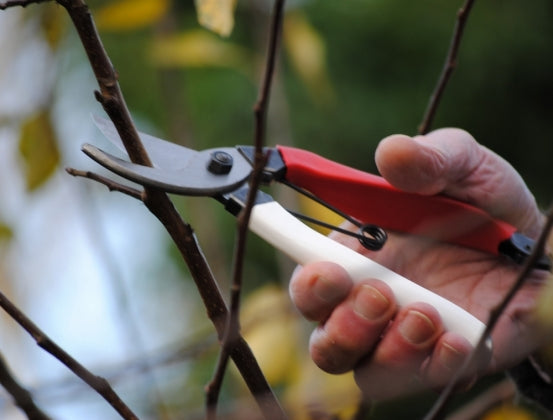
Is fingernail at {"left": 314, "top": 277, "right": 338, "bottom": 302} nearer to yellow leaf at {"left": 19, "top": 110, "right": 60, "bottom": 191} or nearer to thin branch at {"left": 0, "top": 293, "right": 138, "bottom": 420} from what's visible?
thin branch at {"left": 0, "top": 293, "right": 138, "bottom": 420}

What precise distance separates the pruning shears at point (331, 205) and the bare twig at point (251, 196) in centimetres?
13

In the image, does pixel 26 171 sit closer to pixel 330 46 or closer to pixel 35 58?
pixel 35 58

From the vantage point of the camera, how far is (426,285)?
105 cm

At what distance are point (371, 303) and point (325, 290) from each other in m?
0.05

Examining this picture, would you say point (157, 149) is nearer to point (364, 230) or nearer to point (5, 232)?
point (364, 230)

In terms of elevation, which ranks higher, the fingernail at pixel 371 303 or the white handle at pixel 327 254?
the white handle at pixel 327 254

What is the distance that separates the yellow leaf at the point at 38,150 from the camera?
1189 mm

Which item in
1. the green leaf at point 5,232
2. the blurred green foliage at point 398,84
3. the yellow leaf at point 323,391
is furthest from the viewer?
the blurred green foliage at point 398,84

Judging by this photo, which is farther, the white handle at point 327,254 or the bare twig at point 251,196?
the white handle at point 327,254

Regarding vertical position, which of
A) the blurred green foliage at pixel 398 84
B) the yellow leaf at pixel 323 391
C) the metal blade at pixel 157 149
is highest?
the metal blade at pixel 157 149

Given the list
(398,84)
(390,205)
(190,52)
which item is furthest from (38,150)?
(398,84)

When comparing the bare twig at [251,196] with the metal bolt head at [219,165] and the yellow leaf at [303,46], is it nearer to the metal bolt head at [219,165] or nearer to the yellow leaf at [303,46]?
the metal bolt head at [219,165]

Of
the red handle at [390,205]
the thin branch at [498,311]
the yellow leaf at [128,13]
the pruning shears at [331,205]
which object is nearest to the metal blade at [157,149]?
the pruning shears at [331,205]

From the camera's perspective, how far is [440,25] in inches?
153
